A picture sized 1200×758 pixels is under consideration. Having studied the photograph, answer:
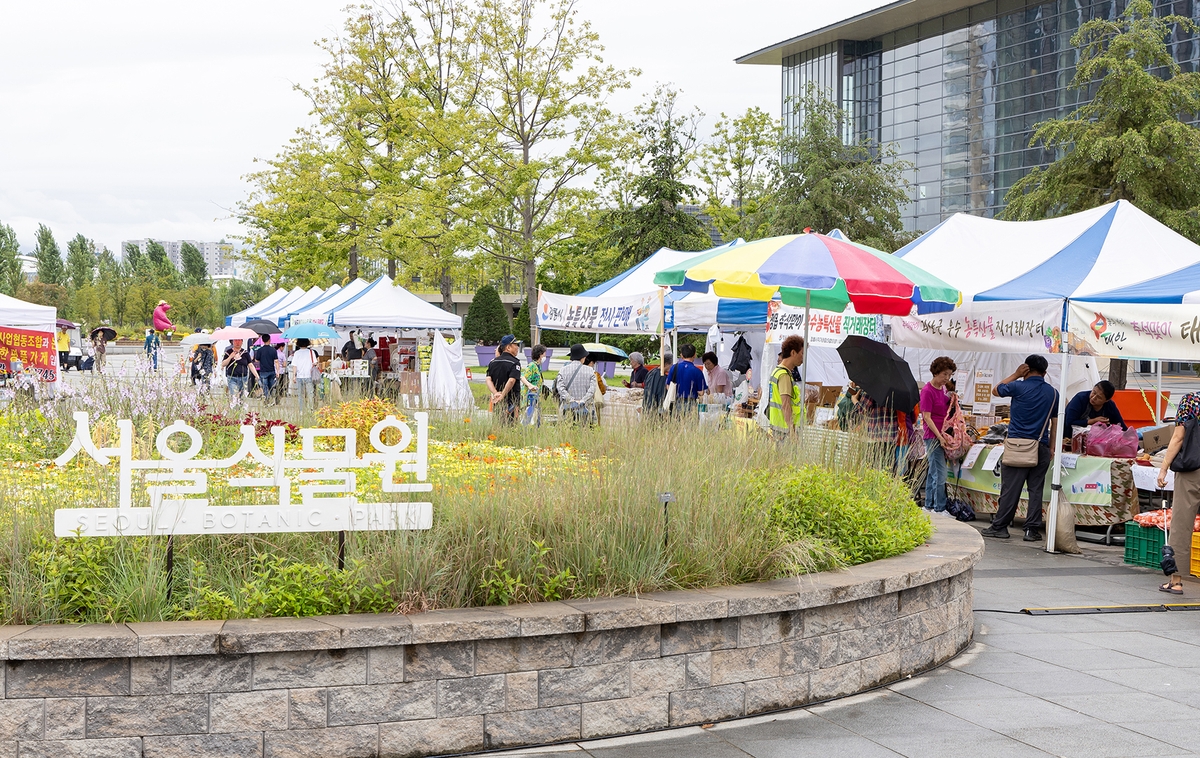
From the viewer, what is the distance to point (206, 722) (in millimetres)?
4277

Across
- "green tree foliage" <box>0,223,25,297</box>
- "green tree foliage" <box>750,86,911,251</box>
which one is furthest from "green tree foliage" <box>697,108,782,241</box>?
"green tree foliage" <box>0,223,25,297</box>

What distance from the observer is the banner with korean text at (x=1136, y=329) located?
353 inches

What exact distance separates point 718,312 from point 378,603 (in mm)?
11676

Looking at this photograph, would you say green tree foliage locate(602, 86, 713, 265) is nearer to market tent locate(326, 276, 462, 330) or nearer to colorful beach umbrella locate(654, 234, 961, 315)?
market tent locate(326, 276, 462, 330)

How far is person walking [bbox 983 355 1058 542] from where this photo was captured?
10.5m

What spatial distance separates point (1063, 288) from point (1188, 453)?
249 centimetres

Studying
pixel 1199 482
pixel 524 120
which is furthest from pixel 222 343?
pixel 1199 482

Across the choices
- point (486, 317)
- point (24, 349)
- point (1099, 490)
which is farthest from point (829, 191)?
point (486, 317)

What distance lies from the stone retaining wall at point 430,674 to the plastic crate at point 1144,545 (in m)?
5.05

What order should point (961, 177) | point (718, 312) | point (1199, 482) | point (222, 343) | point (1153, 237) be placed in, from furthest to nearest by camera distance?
point (961, 177), point (222, 343), point (718, 312), point (1153, 237), point (1199, 482)

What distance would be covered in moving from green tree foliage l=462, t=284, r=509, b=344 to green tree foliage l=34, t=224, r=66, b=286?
41.4 metres

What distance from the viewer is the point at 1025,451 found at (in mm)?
10555

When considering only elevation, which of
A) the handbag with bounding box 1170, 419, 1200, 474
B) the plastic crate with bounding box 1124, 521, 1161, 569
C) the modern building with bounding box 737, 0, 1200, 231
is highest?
the modern building with bounding box 737, 0, 1200, 231

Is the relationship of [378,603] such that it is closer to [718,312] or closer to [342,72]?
[718,312]
